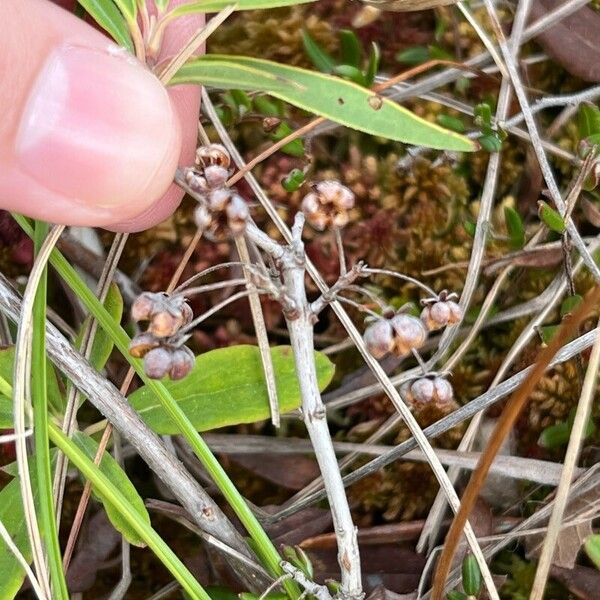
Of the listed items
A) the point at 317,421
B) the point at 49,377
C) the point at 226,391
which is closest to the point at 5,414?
the point at 49,377

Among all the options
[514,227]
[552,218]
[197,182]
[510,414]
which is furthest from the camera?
[514,227]

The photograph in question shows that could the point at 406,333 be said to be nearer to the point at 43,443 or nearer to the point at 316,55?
the point at 43,443

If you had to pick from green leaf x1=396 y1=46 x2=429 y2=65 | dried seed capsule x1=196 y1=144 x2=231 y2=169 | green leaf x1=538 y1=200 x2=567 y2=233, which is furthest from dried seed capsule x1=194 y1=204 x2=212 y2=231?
green leaf x1=396 y1=46 x2=429 y2=65

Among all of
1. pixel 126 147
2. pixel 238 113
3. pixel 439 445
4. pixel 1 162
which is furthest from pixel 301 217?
pixel 439 445

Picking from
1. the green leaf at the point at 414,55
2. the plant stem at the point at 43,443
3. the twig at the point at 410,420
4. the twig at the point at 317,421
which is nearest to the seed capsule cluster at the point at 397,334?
the twig at the point at 317,421

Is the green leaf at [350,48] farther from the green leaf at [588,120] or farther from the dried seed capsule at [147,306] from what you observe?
the dried seed capsule at [147,306]

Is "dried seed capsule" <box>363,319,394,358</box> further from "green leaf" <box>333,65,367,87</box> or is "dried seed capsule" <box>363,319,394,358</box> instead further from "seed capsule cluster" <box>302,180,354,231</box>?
"green leaf" <box>333,65,367,87</box>
